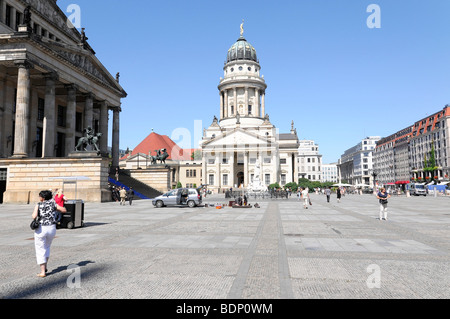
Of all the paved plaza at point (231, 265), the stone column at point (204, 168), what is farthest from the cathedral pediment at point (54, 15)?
the stone column at point (204, 168)

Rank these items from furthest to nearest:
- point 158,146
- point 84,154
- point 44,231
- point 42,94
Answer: point 158,146 → point 42,94 → point 84,154 → point 44,231

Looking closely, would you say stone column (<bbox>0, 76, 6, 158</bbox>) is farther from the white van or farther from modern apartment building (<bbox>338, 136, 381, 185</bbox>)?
modern apartment building (<bbox>338, 136, 381, 185</bbox>)

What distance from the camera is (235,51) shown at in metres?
111

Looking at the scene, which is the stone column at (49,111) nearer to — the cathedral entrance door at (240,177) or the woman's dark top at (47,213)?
the woman's dark top at (47,213)

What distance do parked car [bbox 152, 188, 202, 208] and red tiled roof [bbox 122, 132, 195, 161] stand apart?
251 ft

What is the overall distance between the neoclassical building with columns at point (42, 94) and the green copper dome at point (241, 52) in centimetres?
7165

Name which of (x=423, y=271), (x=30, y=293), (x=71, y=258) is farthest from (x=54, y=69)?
(x=423, y=271)

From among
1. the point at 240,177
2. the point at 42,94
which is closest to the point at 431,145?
the point at 240,177

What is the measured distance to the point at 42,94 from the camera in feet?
Answer: 128

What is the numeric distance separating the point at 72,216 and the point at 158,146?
97821 mm

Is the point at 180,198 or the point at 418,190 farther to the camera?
the point at 418,190

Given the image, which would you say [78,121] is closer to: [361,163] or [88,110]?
[88,110]

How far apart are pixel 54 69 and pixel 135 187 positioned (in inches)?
669
